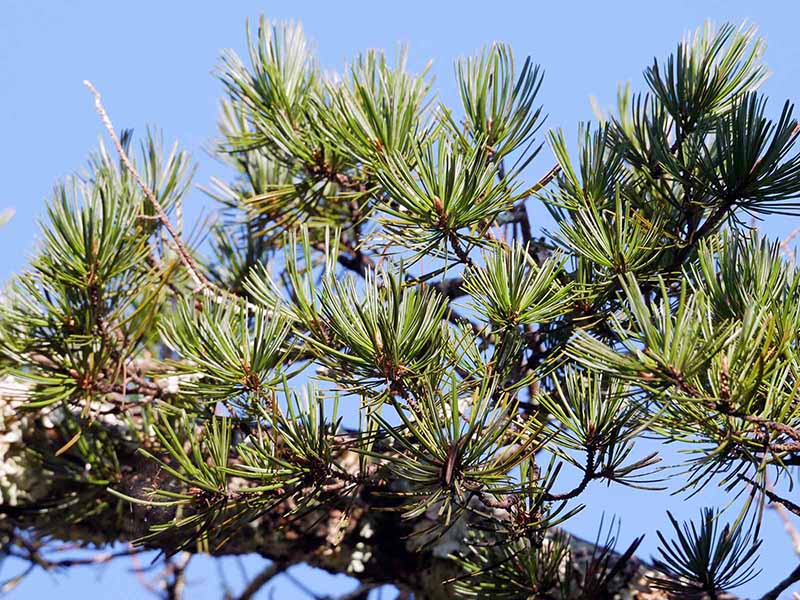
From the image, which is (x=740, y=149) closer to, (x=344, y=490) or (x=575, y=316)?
(x=575, y=316)

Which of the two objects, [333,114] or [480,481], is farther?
[333,114]

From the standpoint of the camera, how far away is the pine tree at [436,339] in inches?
31.3

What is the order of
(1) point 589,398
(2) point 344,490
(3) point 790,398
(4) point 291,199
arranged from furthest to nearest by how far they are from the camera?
(4) point 291,199 → (2) point 344,490 → (1) point 589,398 → (3) point 790,398

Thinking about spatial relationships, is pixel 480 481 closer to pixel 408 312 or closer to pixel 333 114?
pixel 408 312

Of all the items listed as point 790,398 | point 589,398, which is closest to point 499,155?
point 589,398

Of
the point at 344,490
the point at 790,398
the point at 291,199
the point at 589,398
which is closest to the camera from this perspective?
the point at 790,398

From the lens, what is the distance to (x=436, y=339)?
84 cm

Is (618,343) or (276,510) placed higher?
(618,343)

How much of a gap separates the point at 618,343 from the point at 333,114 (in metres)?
0.39

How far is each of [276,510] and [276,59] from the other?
1.92 feet

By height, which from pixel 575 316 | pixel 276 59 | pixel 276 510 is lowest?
pixel 276 510

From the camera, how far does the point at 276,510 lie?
4.09 ft

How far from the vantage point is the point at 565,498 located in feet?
2.77

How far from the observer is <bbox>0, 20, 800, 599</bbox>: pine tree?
79cm
